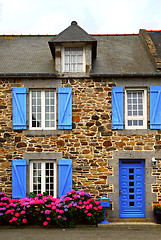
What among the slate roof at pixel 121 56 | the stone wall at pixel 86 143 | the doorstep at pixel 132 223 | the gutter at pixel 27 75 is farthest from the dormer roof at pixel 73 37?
the doorstep at pixel 132 223

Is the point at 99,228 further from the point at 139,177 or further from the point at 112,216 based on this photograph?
the point at 139,177

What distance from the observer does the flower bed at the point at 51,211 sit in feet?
34.0

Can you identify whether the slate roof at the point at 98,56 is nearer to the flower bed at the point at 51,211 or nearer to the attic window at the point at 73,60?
the attic window at the point at 73,60

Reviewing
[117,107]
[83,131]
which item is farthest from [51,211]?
[117,107]

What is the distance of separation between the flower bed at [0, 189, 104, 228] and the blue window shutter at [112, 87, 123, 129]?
8.97ft

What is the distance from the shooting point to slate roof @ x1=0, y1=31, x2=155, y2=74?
12117mm

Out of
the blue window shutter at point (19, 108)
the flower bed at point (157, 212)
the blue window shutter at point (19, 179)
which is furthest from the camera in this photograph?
the blue window shutter at point (19, 108)

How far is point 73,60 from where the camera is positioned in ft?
39.2

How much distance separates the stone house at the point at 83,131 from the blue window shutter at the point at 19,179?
3cm

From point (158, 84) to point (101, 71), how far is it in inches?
82.2

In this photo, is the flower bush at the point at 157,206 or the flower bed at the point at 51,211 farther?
the flower bush at the point at 157,206

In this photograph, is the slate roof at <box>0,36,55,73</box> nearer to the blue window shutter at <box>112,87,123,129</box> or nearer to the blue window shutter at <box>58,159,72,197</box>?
the blue window shutter at <box>112,87,123,129</box>

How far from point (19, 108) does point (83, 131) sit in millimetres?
2385

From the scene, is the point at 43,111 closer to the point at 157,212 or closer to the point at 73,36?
the point at 73,36
